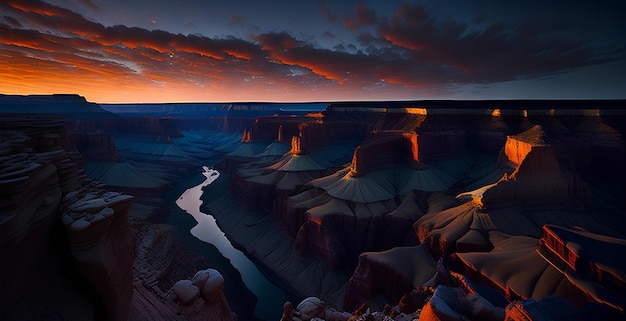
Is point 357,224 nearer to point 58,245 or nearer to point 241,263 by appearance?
point 241,263

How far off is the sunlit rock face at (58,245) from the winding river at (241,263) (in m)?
25.8

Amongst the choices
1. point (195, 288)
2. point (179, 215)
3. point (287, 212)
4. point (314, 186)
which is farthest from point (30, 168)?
point (179, 215)

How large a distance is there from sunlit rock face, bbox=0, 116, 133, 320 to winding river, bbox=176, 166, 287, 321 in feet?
84.5

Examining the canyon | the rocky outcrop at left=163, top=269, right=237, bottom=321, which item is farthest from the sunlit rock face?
the rocky outcrop at left=163, top=269, right=237, bottom=321

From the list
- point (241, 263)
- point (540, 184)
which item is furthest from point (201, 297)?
point (540, 184)

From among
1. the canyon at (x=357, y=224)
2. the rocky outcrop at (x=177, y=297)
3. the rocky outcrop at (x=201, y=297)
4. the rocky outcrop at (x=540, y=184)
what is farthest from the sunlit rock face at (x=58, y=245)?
the rocky outcrop at (x=540, y=184)

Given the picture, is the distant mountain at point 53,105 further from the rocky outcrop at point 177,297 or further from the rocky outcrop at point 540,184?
the rocky outcrop at point 540,184

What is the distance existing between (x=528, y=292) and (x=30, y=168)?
2785cm

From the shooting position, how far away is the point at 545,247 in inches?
858

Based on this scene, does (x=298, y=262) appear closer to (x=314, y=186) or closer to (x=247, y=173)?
(x=314, y=186)

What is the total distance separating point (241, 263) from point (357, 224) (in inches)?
773

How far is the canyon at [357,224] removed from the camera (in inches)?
349

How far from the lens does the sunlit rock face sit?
23.5ft

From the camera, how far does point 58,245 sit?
29.4 feet
